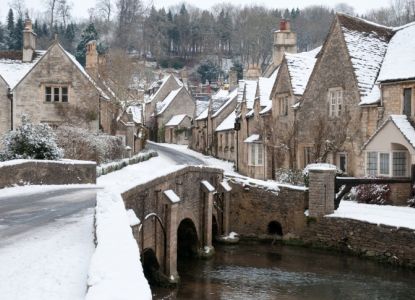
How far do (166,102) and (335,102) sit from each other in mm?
47405

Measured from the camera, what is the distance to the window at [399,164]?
25609 millimetres

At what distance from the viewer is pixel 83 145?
29312 millimetres

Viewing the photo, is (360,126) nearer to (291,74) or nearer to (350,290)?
(291,74)

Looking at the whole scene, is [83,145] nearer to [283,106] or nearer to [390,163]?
[283,106]

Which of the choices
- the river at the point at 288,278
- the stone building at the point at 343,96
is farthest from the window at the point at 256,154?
the river at the point at 288,278

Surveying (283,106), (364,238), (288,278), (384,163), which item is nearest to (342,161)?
(384,163)

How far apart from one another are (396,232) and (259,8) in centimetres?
11257

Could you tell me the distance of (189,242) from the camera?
2392 centimetres

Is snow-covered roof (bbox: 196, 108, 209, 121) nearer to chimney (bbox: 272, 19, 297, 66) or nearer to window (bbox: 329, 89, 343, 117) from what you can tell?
chimney (bbox: 272, 19, 297, 66)

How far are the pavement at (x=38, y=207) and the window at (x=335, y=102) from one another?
16129 mm

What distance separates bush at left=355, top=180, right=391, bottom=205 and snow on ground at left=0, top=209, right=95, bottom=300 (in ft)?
Answer: 57.2

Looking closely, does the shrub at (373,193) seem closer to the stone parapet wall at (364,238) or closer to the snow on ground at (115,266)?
the stone parapet wall at (364,238)

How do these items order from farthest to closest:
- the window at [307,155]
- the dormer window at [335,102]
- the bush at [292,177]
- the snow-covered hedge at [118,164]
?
1. the window at [307,155]
2. the bush at [292,177]
3. the dormer window at [335,102]
4. the snow-covered hedge at [118,164]

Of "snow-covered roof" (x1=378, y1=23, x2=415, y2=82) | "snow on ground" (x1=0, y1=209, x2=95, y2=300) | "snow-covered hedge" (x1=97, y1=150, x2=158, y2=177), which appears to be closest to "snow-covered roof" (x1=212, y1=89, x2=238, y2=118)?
"snow-covered hedge" (x1=97, y1=150, x2=158, y2=177)
